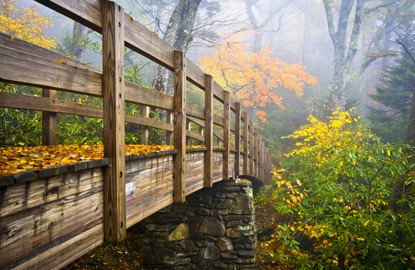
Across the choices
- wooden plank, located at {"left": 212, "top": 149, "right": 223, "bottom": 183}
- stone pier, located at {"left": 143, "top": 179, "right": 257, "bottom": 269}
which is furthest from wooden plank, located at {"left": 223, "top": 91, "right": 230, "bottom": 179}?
stone pier, located at {"left": 143, "top": 179, "right": 257, "bottom": 269}

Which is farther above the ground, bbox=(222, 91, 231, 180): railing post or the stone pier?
bbox=(222, 91, 231, 180): railing post

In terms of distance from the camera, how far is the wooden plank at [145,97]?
8.56 feet

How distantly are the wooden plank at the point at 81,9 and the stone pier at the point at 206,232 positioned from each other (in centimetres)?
485

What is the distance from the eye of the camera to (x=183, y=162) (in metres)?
3.78

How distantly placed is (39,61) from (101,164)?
856 mm

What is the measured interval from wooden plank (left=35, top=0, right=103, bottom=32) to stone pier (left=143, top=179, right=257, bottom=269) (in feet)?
15.9

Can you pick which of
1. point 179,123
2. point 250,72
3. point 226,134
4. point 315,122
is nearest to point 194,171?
point 179,123

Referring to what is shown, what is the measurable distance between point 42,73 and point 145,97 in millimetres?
1191

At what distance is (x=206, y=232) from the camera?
6.35m

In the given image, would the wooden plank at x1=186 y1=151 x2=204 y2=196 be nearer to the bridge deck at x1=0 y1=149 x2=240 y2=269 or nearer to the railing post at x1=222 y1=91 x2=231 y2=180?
the railing post at x1=222 y1=91 x2=231 y2=180

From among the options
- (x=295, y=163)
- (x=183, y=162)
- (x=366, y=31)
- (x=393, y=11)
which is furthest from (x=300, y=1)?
(x=183, y=162)

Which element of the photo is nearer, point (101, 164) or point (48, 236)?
point (48, 236)

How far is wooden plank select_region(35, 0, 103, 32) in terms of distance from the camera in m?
1.79

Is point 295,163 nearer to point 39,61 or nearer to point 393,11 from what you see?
point 39,61
